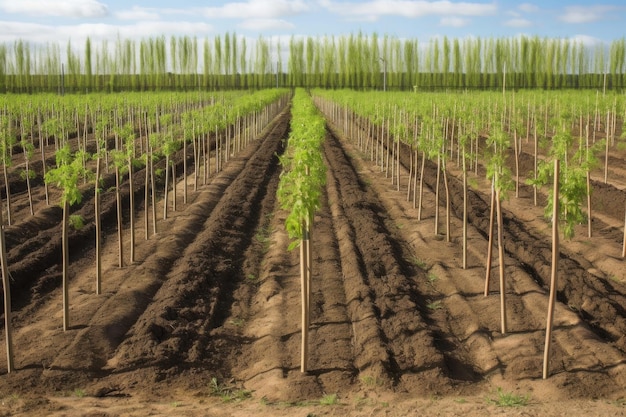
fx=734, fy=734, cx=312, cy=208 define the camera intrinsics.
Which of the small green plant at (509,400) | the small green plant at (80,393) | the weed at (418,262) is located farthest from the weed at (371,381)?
the weed at (418,262)

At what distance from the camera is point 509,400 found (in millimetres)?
7297

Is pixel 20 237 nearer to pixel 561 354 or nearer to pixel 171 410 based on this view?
pixel 171 410

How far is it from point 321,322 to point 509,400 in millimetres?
3183

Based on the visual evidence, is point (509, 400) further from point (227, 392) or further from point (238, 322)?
point (238, 322)

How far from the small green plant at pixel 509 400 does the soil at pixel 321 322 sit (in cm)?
4

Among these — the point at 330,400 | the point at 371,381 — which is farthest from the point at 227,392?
the point at 371,381

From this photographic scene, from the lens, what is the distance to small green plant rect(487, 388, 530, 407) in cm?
725

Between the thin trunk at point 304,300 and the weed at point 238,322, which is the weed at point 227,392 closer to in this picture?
the thin trunk at point 304,300

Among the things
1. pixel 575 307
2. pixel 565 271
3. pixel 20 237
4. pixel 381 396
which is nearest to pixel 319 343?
pixel 381 396

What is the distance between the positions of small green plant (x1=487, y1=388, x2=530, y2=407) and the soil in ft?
0.13

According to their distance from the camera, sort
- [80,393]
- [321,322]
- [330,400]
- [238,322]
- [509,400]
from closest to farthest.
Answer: [509,400] < [330,400] < [80,393] < [321,322] < [238,322]

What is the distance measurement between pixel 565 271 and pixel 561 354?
311 cm

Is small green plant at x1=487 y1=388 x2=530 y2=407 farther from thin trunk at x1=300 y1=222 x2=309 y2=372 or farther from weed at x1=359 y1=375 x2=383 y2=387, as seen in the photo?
thin trunk at x1=300 y1=222 x2=309 y2=372

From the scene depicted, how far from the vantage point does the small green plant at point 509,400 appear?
7.25 meters
